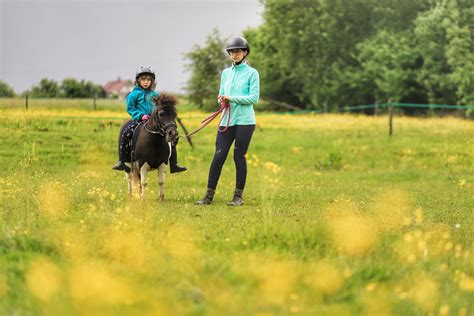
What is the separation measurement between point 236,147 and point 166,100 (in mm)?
1323

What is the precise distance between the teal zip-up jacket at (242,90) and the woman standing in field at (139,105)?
109cm

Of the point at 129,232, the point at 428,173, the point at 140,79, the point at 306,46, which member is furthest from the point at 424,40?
the point at 129,232

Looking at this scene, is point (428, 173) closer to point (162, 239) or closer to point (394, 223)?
point (394, 223)

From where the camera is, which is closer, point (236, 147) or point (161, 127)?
point (161, 127)

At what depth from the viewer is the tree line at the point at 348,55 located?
5478 cm

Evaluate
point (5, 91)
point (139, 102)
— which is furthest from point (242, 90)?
A: point (5, 91)

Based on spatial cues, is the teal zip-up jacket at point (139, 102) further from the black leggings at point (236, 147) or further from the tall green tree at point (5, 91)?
the tall green tree at point (5, 91)

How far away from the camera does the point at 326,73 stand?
6581 cm

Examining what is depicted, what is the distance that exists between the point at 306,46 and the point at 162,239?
6137cm

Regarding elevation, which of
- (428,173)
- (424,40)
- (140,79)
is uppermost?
(424,40)

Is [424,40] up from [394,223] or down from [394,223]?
up

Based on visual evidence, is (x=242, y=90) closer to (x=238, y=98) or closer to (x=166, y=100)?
(x=238, y=98)

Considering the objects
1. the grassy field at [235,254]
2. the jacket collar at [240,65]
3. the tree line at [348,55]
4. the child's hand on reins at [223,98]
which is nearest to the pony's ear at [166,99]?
the child's hand on reins at [223,98]

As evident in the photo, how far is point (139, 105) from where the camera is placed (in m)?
11.7
